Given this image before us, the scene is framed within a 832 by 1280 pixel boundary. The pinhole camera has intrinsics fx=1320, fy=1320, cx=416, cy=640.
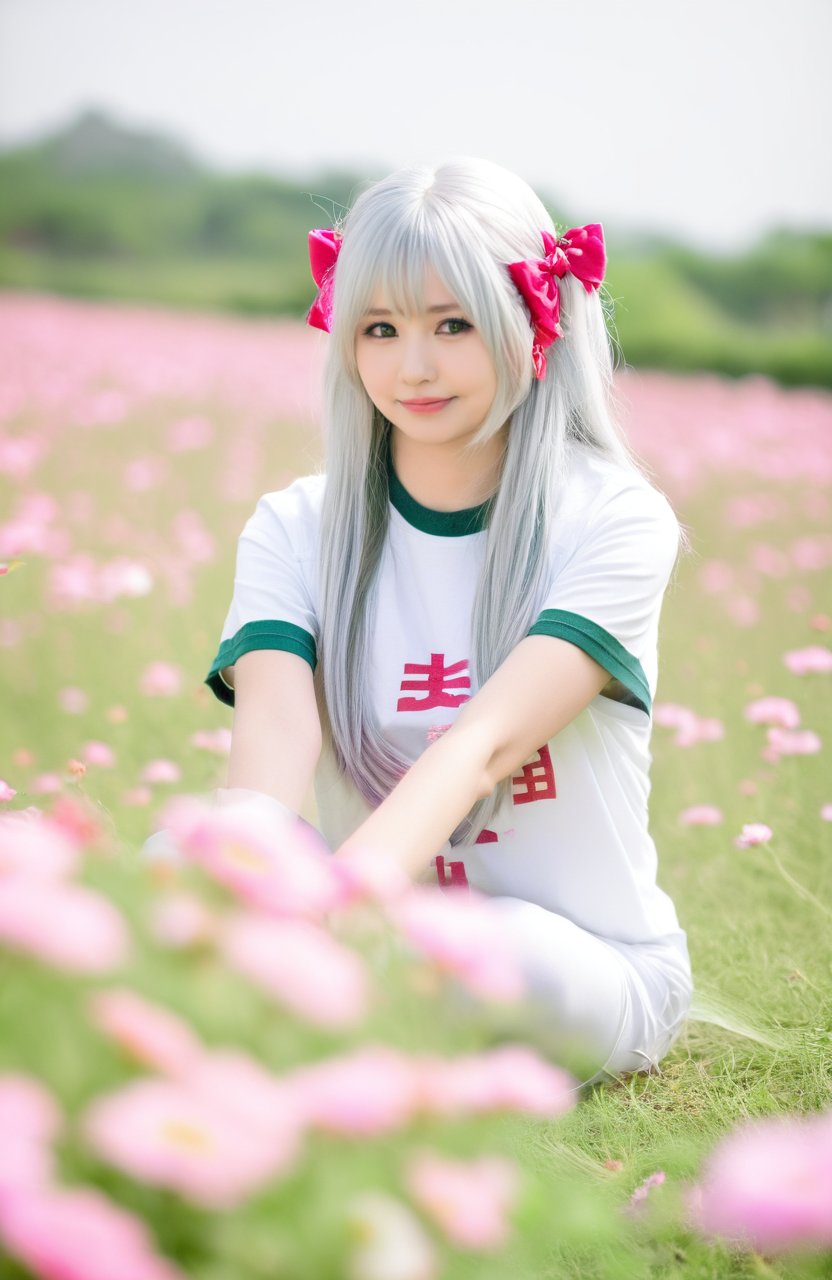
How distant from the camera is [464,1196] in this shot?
0.45 meters

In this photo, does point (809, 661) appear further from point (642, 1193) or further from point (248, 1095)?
point (248, 1095)

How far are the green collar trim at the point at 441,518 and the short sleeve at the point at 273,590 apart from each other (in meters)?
0.11

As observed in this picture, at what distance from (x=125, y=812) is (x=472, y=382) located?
932 millimetres

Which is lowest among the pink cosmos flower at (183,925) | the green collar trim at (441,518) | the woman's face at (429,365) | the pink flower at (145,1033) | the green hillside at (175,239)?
the green hillside at (175,239)

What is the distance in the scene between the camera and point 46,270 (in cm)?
1066

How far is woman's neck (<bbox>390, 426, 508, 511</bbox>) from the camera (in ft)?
4.36

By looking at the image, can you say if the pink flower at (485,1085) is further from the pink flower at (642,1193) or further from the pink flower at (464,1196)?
the pink flower at (642,1193)

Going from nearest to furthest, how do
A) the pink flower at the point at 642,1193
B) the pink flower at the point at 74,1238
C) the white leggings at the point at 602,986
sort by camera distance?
the pink flower at the point at 74,1238 < the pink flower at the point at 642,1193 < the white leggings at the point at 602,986

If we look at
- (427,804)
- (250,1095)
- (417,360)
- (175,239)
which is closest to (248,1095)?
(250,1095)

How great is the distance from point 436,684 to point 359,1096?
2.85 ft

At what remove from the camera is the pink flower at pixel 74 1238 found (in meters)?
0.40

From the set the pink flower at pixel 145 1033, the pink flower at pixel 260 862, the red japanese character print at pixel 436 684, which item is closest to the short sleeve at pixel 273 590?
the red japanese character print at pixel 436 684

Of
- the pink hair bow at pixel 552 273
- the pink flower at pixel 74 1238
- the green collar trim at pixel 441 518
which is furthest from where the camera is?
the green collar trim at pixel 441 518

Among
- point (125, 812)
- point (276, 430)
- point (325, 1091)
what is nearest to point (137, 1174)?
point (325, 1091)
